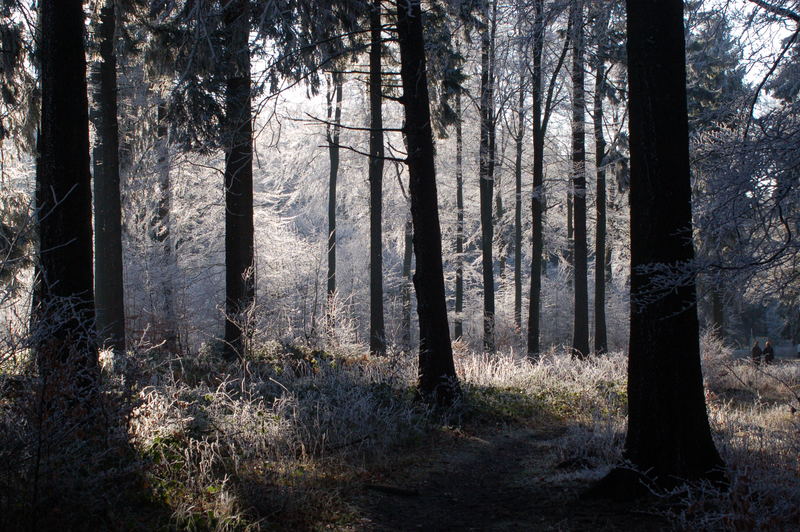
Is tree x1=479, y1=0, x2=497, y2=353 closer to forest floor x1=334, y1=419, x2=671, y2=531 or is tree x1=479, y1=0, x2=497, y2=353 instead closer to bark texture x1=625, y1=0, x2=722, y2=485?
forest floor x1=334, y1=419, x2=671, y2=531

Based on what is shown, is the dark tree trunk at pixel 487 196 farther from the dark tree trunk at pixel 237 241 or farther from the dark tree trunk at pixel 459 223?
the dark tree trunk at pixel 237 241

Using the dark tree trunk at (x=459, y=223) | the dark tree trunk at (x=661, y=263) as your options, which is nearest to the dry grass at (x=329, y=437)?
the dark tree trunk at (x=661, y=263)

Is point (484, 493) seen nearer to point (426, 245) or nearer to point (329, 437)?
point (329, 437)

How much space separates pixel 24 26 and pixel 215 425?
235 inches

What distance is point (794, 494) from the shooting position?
13.3 ft

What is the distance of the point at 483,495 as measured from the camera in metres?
5.75

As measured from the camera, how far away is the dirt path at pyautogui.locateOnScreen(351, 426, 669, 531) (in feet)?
15.5

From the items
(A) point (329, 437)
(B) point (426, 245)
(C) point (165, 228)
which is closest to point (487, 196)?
(C) point (165, 228)

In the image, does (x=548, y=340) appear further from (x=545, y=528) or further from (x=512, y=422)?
(x=545, y=528)

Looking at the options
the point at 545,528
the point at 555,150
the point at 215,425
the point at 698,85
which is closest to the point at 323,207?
the point at 555,150

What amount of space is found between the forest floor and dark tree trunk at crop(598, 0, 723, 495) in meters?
0.42

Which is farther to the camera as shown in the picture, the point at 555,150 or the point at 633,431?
the point at 555,150

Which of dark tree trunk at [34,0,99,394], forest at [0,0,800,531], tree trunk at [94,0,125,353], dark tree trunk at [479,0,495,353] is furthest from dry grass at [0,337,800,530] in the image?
dark tree trunk at [479,0,495,353]

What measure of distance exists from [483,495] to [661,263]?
2678 mm
